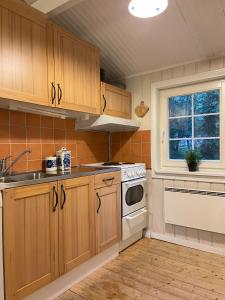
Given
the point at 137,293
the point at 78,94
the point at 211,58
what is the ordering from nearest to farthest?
the point at 137,293 → the point at 78,94 → the point at 211,58

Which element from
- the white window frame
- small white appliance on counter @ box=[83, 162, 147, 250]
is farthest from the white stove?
the white window frame

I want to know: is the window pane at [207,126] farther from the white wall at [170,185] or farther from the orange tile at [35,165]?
the orange tile at [35,165]

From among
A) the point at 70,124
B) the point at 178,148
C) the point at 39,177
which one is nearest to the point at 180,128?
the point at 178,148

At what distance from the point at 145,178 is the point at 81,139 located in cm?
92

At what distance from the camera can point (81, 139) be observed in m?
2.72

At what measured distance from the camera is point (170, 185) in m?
2.71

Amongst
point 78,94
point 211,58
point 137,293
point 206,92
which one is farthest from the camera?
point 206,92

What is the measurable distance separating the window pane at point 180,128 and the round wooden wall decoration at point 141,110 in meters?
0.34

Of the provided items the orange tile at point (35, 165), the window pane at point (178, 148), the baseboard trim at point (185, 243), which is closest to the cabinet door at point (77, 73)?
the orange tile at point (35, 165)

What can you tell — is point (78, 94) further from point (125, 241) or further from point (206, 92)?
point (125, 241)

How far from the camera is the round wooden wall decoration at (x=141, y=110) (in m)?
2.88

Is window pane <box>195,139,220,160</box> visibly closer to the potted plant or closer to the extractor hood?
the potted plant

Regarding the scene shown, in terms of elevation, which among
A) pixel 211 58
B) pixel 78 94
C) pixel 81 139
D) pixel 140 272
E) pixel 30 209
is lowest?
pixel 140 272

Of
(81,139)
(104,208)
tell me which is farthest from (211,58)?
(104,208)
